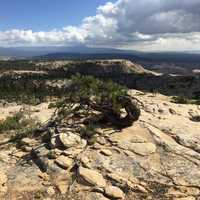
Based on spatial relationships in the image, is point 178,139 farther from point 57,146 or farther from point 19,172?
point 19,172

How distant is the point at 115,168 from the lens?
23672 mm

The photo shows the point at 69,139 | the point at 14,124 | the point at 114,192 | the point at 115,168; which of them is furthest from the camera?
the point at 14,124

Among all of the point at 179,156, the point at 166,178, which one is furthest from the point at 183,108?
the point at 166,178

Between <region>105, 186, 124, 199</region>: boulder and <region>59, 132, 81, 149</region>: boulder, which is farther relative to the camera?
<region>59, 132, 81, 149</region>: boulder

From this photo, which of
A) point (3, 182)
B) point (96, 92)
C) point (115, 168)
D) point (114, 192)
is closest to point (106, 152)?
point (115, 168)

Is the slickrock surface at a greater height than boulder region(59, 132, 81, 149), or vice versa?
boulder region(59, 132, 81, 149)

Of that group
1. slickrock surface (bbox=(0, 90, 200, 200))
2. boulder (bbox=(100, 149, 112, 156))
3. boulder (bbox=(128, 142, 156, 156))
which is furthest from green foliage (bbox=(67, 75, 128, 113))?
boulder (bbox=(100, 149, 112, 156))

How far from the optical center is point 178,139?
90.2ft

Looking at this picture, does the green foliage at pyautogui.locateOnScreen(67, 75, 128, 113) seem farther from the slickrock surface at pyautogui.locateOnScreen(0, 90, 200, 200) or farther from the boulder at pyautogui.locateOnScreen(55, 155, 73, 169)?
the boulder at pyautogui.locateOnScreen(55, 155, 73, 169)

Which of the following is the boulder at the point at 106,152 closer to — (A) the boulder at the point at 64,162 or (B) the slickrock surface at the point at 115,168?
(B) the slickrock surface at the point at 115,168

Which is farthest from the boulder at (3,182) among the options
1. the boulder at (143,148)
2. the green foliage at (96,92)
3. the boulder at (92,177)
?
the green foliage at (96,92)

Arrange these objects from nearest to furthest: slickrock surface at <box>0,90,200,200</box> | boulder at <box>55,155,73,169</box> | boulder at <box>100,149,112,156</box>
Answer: slickrock surface at <box>0,90,200,200</box> → boulder at <box>55,155,73,169</box> → boulder at <box>100,149,112,156</box>

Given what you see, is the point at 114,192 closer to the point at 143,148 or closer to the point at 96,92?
the point at 143,148

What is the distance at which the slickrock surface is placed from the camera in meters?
21.8
